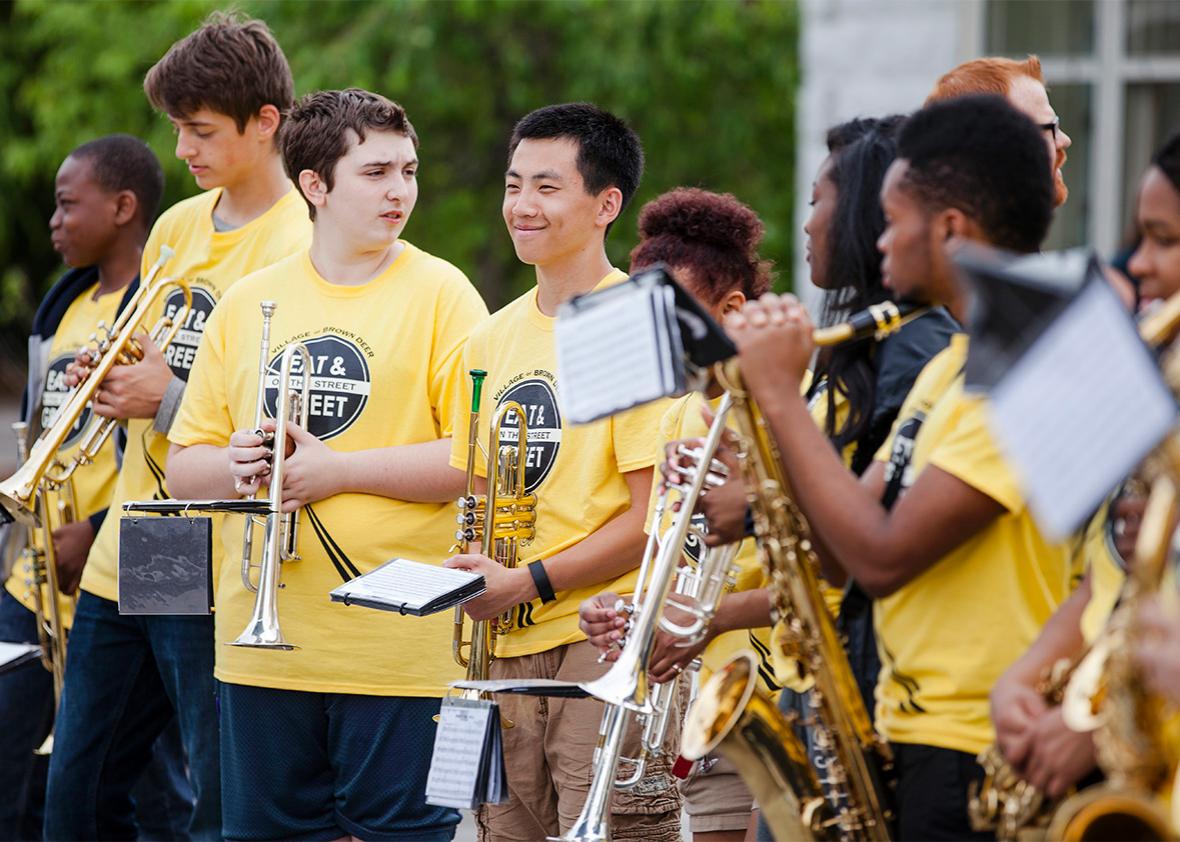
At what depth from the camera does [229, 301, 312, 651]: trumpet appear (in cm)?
391

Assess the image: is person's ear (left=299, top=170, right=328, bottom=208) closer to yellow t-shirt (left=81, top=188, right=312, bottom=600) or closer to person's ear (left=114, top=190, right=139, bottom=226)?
yellow t-shirt (left=81, top=188, right=312, bottom=600)

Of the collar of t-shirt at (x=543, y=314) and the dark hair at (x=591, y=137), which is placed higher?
the dark hair at (x=591, y=137)

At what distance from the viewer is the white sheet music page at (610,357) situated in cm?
258

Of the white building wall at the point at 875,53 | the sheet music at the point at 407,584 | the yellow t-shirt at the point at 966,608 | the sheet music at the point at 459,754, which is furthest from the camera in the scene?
the white building wall at the point at 875,53

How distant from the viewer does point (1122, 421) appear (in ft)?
6.51

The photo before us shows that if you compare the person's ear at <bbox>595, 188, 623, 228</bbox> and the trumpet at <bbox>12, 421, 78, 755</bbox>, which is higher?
the person's ear at <bbox>595, 188, 623, 228</bbox>

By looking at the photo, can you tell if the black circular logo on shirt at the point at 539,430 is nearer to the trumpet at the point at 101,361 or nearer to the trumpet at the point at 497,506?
the trumpet at the point at 497,506

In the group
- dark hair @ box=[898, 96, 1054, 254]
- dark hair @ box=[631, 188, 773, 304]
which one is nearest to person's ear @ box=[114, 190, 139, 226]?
dark hair @ box=[631, 188, 773, 304]

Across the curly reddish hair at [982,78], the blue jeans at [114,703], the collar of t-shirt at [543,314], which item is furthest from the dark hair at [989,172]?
the blue jeans at [114,703]

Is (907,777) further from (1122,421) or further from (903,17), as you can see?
(903,17)

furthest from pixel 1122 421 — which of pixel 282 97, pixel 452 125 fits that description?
pixel 452 125

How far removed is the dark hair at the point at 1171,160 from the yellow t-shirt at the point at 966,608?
43cm

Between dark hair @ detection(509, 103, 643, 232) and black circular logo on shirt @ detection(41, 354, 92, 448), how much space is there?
1695 mm

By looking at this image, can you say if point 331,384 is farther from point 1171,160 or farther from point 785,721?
point 1171,160
